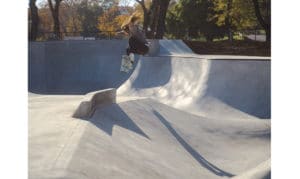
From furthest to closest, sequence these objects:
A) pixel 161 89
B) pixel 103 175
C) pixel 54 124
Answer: pixel 161 89, pixel 54 124, pixel 103 175

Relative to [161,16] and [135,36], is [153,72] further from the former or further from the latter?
[161,16]

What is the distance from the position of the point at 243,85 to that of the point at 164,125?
4.50 metres

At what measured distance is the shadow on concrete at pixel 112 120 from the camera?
7.46 metres

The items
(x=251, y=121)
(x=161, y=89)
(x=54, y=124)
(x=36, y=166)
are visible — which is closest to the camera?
(x=36, y=166)

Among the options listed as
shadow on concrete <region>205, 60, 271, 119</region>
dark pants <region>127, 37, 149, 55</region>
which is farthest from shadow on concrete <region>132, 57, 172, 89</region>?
dark pants <region>127, 37, 149, 55</region>

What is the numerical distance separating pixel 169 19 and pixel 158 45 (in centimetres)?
2573

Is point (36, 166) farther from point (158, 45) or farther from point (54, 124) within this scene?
point (158, 45)

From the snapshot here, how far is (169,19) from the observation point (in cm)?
4428

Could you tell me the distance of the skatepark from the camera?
5.49 metres

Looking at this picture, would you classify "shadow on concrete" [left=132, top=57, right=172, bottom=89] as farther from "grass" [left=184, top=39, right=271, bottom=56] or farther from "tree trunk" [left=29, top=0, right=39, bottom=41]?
"tree trunk" [left=29, top=0, right=39, bottom=41]

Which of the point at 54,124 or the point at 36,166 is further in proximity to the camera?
the point at 54,124

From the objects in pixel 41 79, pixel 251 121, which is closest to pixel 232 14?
pixel 41 79

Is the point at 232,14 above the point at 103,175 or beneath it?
above
